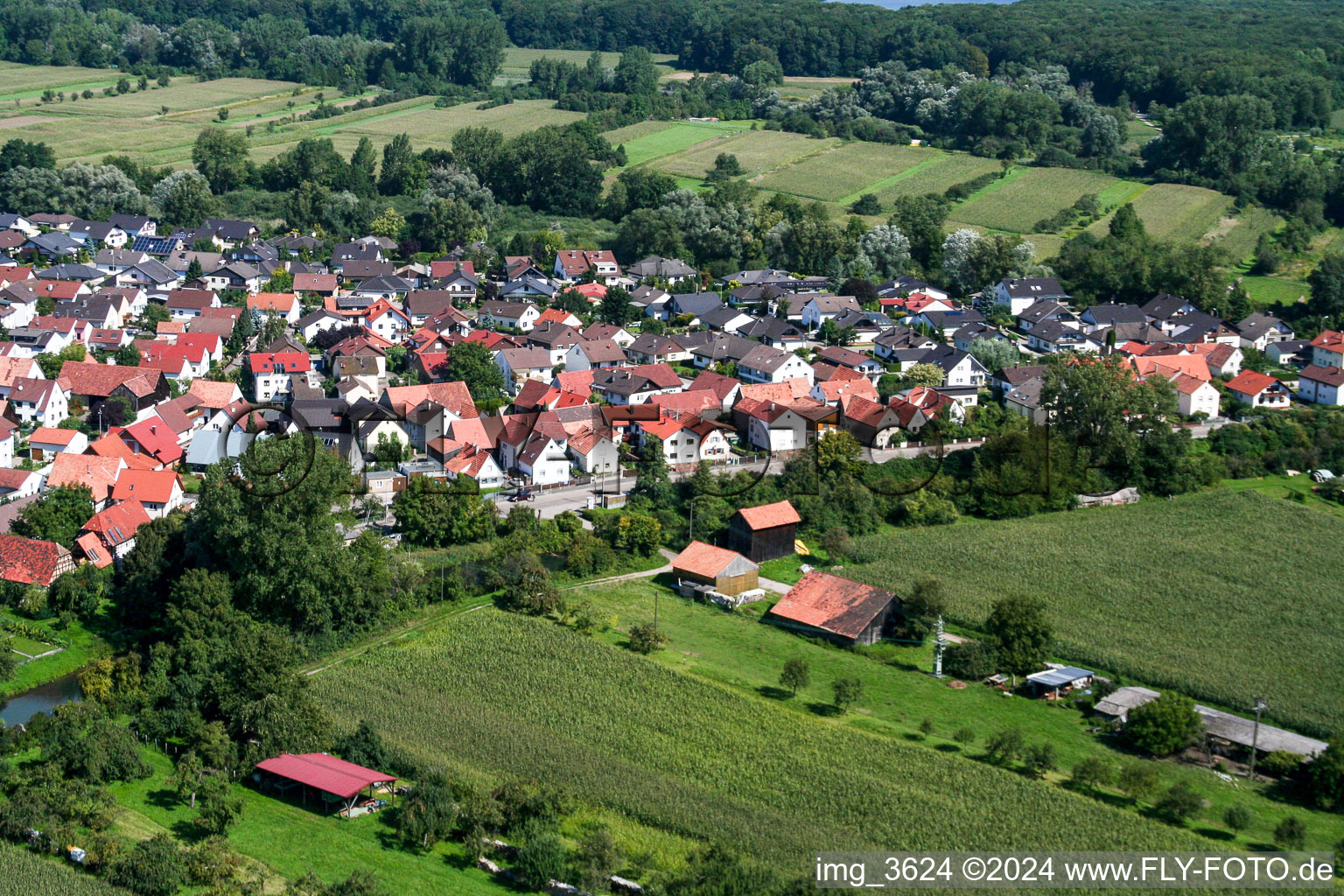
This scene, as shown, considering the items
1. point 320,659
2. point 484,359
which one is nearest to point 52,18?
point 484,359

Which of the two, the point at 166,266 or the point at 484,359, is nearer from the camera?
the point at 484,359

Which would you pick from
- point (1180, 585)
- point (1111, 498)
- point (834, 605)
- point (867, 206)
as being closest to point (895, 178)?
point (867, 206)

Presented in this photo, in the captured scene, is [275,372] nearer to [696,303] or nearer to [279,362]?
[279,362]

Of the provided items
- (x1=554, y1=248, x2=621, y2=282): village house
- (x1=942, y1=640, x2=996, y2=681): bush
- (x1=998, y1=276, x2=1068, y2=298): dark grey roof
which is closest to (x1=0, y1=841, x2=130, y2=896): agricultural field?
(x1=942, y1=640, x2=996, y2=681): bush

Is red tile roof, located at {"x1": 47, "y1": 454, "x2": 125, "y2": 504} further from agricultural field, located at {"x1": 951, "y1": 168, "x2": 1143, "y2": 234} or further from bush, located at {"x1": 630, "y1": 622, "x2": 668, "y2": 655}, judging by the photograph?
agricultural field, located at {"x1": 951, "y1": 168, "x2": 1143, "y2": 234}

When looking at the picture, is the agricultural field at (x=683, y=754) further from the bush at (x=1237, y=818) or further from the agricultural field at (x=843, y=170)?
the agricultural field at (x=843, y=170)

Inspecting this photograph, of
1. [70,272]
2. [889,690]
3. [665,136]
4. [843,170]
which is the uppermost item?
[665,136]

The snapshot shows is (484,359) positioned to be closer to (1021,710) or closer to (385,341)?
(385,341)

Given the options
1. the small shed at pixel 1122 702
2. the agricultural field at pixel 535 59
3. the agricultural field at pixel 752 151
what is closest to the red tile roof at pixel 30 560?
the small shed at pixel 1122 702
